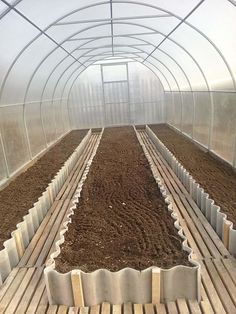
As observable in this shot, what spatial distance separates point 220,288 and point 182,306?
527 millimetres

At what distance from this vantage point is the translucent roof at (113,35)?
6.42m

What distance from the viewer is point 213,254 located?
4.34 metres

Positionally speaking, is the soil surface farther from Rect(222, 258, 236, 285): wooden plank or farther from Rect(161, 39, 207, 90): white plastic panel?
Rect(161, 39, 207, 90): white plastic panel

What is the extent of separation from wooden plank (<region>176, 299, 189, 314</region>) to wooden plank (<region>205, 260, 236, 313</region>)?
395mm

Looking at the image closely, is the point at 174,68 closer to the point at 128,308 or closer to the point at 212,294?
the point at 212,294

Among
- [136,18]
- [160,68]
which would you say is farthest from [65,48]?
[160,68]

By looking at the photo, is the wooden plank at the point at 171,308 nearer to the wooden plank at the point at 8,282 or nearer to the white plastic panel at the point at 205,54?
the wooden plank at the point at 8,282

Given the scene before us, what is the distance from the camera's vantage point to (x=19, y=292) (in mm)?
3910

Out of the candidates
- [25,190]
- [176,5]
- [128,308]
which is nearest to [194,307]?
[128,308]

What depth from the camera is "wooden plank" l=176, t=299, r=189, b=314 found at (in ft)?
11.1

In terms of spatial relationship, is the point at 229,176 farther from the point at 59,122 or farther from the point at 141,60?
the point at 141,60

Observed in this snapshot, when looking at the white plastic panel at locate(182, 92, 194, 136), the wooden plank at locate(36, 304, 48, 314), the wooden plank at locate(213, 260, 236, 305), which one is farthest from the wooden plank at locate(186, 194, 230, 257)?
the white plastic panel at locate(182, 92, 194, 136)

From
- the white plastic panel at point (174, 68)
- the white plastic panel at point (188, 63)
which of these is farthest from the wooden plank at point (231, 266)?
the white plastic panel at point (174, 68)

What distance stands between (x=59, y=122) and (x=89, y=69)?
4.03 metres
